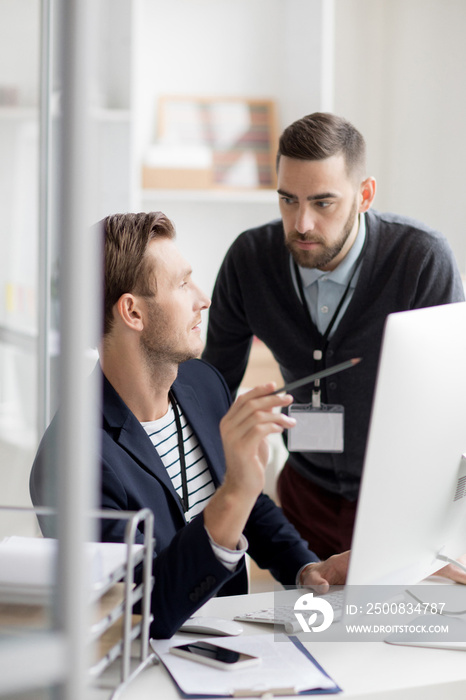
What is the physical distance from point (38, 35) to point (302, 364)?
1.20 m

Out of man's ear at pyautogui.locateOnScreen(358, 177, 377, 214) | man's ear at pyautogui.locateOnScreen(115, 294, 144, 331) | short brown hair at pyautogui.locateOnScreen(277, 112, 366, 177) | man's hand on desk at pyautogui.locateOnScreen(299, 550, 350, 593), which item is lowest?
man's hand on desk at pyautogui.locateOnScreen(299, 550, 350, 593)

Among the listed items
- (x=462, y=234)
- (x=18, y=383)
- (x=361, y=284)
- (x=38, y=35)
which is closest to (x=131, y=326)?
(x=18, y=383)

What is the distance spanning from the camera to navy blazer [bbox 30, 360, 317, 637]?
43.6 inches

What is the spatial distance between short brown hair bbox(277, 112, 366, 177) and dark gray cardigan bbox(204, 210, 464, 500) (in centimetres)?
17

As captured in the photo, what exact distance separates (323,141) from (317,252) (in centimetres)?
28

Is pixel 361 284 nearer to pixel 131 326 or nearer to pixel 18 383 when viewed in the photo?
pixel 131 326

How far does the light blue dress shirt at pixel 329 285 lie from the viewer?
6.76 ft

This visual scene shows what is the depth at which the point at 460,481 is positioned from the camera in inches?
47.2

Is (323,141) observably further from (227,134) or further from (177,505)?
(227,134)

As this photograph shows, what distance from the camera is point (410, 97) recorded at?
10.7ft

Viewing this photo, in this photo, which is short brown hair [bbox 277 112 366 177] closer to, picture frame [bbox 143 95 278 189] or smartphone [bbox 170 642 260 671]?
smartphone [bbox 170 642 260 671]

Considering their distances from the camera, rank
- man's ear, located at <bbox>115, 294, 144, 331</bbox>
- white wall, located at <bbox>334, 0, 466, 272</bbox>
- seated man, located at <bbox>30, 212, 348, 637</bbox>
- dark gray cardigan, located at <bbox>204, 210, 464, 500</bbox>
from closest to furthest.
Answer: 1. seated man, located at <bbox>30, 212, 348, 637</bbox>
2. man's ear, located at <bbox>115, 294, 144, 331</bbox>
3. dark gray cardigan, located at <bbox>204, 210, 464, 500</bbox>
4. white wall, located at <bbox>334, 0, 466, 272</bbox>

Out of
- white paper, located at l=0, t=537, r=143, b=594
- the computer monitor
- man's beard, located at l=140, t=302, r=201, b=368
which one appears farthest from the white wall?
white paper, located at l=0, t=537, r=143, b=594

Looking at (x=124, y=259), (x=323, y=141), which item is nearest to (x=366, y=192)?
(x=323, y=141)
